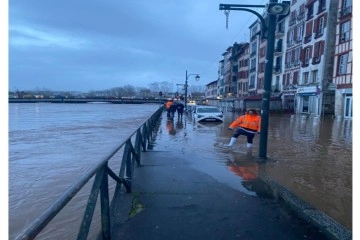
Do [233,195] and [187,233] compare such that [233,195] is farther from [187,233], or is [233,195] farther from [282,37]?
[282,37]

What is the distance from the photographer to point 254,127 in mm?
10625

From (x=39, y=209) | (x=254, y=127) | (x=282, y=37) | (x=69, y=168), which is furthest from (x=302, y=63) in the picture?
(x=39, y=209)

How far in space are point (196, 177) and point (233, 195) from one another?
1.39 meters

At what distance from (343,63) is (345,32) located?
2902mm

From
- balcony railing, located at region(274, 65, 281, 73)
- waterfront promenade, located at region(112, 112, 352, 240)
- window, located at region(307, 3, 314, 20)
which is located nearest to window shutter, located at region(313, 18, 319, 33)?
window, located at region(307, 3, 314, 20)

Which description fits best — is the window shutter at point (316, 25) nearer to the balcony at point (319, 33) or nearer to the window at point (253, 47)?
the balcony at point (319, 33)

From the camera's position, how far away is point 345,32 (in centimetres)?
3077

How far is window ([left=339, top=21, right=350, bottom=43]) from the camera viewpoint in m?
30.3

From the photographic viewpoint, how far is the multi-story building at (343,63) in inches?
1185

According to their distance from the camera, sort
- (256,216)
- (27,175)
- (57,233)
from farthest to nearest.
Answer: (27,175)
(57,233)
(256,216)

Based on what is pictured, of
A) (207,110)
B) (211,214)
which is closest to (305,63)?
(207,110)

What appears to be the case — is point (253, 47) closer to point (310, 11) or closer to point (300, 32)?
point (300, 32)

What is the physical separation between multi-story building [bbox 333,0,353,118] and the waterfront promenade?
28.4 meters

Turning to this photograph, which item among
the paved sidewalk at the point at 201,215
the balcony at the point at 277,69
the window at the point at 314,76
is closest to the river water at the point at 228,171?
the paved sidewalk at the point at 201,215
